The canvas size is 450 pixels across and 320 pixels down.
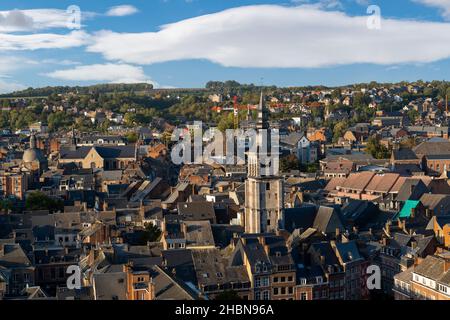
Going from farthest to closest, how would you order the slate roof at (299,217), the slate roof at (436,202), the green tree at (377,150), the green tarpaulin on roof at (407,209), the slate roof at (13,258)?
1. the green tree at (377,150)
2. the slate roof at (436,202)
3. the green tarpaulin on roof at (407,209)
4. the slate roof at (299,217)
5. the slate roof at (13,258)

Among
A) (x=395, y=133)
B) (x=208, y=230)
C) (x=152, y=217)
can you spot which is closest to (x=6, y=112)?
(x=395, y=133)

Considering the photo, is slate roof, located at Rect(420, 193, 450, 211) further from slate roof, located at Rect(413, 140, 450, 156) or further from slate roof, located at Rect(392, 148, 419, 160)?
slate roof, located at Rect(413, 140, 450, 156)

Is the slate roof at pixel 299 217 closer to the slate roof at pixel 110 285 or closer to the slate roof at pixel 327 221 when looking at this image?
the slate roof at pixel 327 221

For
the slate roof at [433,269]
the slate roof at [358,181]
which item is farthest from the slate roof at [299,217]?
the slate roof at [358,181]

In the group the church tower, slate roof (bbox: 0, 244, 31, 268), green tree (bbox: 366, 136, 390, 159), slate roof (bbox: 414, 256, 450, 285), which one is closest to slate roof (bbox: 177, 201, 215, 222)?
the church tower

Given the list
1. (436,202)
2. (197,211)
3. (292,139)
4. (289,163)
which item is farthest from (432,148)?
(197,211)
